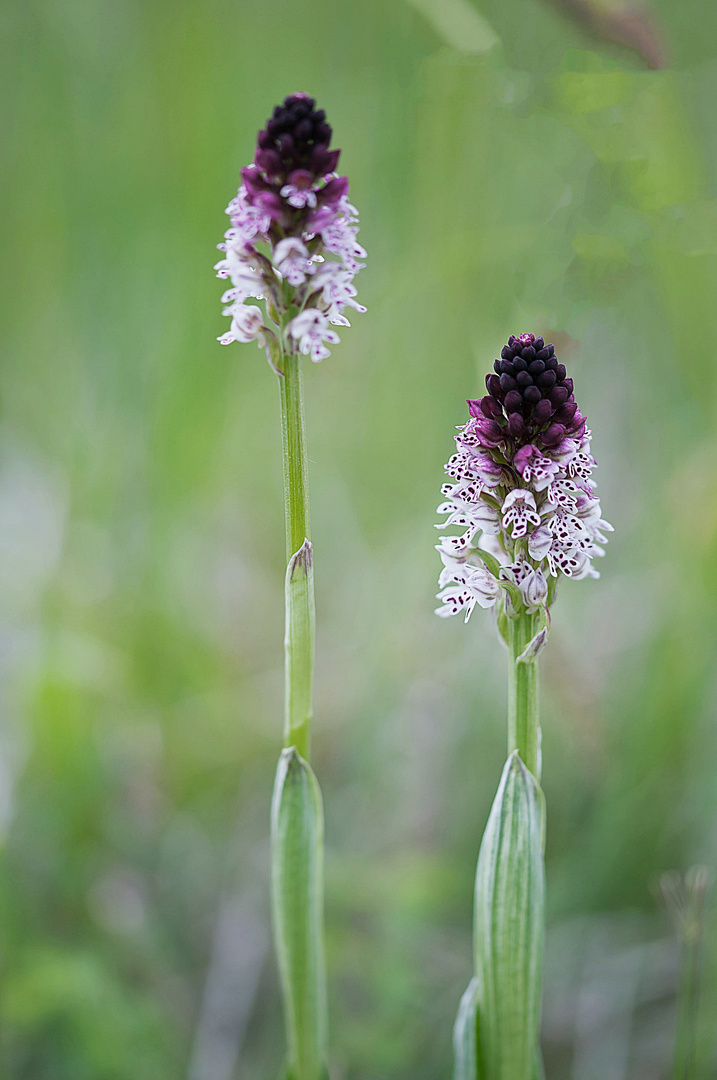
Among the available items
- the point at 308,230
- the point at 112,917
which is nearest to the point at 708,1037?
the point at 112,917

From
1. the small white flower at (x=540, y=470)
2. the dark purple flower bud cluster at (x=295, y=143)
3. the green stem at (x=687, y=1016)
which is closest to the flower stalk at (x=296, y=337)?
the dark purple flower bud cluster at (x=295, y=143)

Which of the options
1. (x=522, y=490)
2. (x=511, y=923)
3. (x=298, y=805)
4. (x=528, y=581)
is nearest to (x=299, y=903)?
(x=298, y=805)

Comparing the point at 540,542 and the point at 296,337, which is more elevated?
the point at 296,337

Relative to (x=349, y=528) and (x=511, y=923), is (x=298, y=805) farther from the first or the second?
(x=349, y=528)

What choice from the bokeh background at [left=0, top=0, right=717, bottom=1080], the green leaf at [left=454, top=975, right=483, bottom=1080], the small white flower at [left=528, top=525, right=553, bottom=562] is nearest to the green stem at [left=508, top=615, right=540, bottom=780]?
the small white flower at [left=528, top=525, right=553, bottom=562]

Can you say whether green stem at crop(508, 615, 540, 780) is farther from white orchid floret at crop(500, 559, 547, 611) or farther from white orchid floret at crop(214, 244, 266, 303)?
white orchid floret at crop(214, 244, 266, 303)

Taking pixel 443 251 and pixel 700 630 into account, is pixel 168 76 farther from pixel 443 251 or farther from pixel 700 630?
pixel 700 630
